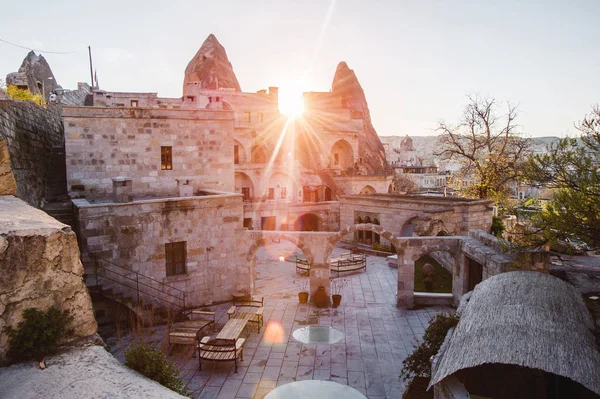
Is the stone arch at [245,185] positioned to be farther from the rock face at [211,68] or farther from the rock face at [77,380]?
the rock face at [77,380]

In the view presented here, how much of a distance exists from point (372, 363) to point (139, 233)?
31.1 ft

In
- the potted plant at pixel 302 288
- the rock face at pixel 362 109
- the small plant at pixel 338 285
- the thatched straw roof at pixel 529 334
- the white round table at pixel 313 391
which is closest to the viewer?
the thatched straw roof at pixel 529 334

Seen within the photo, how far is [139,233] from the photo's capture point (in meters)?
15.5

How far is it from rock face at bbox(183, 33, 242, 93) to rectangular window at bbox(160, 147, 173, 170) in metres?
47.2

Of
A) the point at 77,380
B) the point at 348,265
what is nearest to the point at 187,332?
the point at 77,380

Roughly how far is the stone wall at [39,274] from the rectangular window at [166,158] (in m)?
14.9

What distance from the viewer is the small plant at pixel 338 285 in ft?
65.0

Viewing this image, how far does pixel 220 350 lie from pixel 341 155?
45522mm

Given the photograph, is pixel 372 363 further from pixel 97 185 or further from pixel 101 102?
pixel 101 102

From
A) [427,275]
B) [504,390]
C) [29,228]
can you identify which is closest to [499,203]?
[427,275]

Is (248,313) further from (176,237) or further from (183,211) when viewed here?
(183,211)

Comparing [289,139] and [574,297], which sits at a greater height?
[289,139]


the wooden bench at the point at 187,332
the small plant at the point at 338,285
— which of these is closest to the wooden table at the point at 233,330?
the wooden bench at the point at 187,332

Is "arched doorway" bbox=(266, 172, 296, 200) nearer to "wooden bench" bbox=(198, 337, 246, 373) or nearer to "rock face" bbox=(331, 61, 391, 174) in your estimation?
"rock face" bbox=(331, 61, 391, 174)
